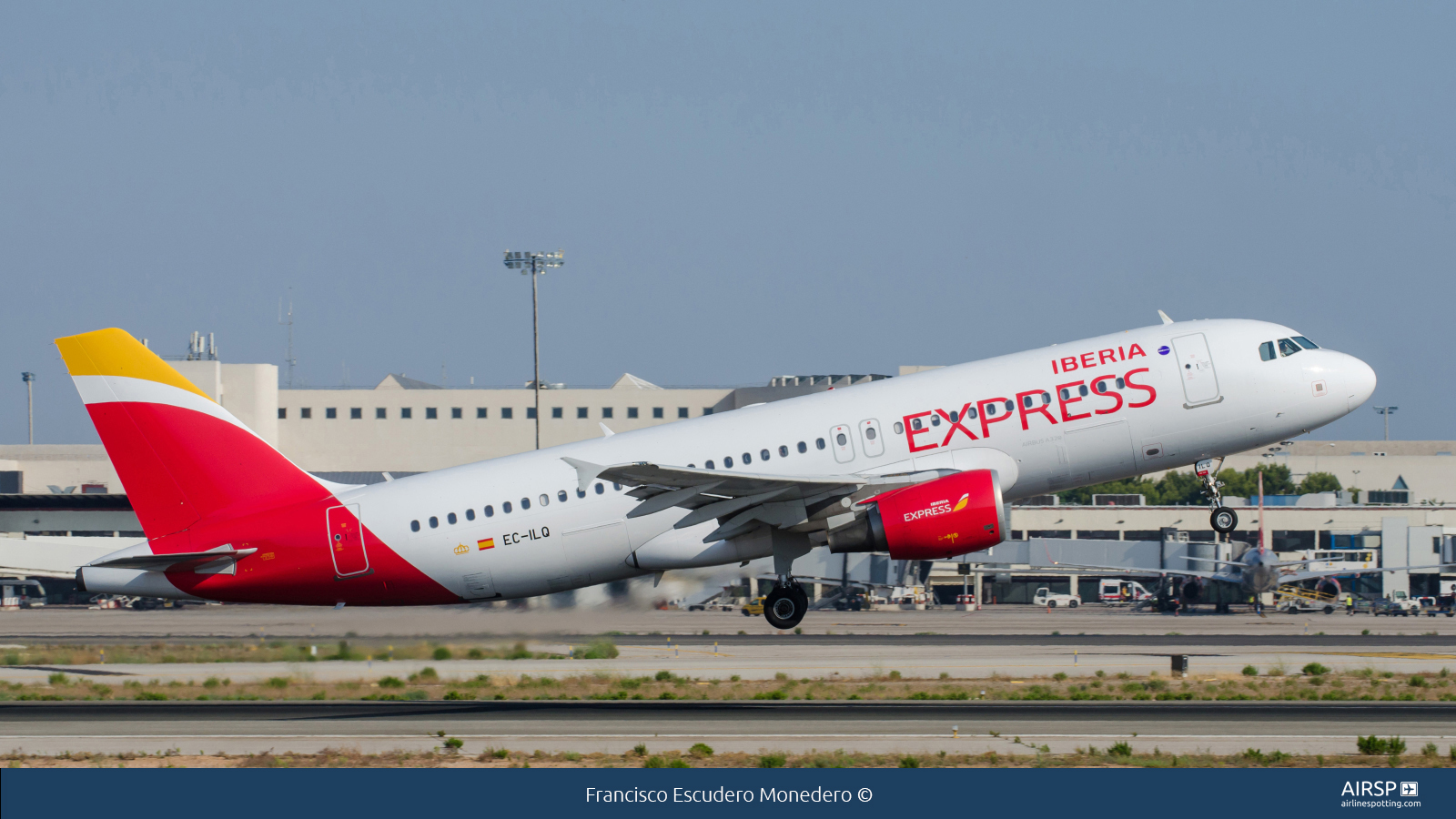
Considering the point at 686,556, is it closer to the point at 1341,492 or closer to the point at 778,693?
the point at 778,693

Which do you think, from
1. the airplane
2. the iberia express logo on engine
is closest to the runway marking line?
the airplane

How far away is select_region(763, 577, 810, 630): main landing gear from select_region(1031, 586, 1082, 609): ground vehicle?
54.9 metres

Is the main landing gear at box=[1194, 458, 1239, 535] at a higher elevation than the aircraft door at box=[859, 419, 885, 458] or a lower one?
lower

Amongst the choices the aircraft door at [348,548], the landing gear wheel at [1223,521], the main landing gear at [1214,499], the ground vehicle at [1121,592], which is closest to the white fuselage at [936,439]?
the aircraft door at [348,548]

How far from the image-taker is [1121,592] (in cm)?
8950

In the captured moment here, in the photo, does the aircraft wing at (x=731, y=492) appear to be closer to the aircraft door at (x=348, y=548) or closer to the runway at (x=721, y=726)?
the runway at (x=721, y=726)

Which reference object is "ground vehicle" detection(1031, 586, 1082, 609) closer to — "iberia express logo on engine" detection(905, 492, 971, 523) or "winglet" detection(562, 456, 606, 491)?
"iberia express logo on engine" detection(905, 492, 971, 523)

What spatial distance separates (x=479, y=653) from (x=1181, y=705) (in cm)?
1858

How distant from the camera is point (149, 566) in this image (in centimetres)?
3053

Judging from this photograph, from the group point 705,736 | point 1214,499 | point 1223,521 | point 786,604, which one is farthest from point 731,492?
point 1223,521

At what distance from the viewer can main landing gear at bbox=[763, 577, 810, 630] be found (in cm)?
2961

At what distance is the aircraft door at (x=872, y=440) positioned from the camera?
29.0 metres

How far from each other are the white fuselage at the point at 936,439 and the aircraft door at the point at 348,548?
1.17 feet

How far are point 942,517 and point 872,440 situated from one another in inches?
95.7
